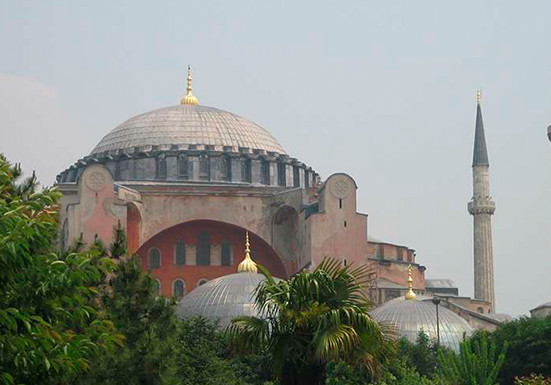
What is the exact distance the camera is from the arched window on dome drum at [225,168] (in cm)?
4978

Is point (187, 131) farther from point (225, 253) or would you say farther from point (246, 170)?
point (225, 253)

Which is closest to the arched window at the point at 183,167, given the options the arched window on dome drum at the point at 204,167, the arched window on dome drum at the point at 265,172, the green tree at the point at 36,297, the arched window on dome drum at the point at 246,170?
the arched window on dome drum at the point at 204,167

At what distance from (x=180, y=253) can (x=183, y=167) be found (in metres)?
3.98

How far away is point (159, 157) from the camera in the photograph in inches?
1973

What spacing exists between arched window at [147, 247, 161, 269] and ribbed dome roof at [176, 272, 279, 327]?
6.05m

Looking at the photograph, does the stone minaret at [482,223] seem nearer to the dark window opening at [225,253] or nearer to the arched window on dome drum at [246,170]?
the arched window on dome drum at [246,170]

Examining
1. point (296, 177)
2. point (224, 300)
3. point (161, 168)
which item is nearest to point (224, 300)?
point (224, 300)

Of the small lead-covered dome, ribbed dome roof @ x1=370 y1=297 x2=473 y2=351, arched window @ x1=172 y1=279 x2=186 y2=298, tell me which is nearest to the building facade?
arched window @ x1=172 y1=279 x2=186 y2=298

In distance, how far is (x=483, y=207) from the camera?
202 feet

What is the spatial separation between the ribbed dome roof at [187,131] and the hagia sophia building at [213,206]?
0.05m

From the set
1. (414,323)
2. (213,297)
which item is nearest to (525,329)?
(414,323)

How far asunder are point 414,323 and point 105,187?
34.8 ft

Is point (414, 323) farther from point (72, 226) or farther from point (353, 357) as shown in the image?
point (353, 357)

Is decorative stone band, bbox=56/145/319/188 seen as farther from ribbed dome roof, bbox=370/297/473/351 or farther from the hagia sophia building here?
ribbed dome roof, bbox=370/297/473/351
